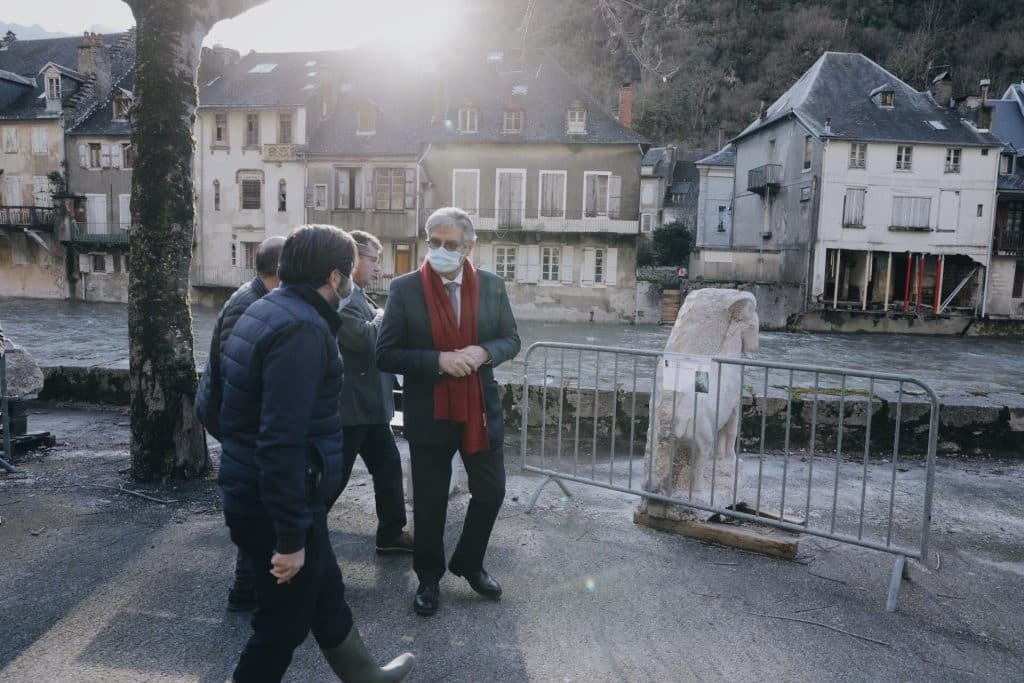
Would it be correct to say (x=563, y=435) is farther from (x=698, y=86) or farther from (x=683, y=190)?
(x=698, y=86)

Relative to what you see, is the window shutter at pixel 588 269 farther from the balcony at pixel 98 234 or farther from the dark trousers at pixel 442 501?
the dark trousers at pixel 442 501

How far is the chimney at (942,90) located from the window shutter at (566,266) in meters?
17.9

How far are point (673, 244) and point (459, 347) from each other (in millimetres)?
45117

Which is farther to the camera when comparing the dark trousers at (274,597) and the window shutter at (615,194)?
the window shutter at (615,194)

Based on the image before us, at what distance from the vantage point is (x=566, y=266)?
102 feet

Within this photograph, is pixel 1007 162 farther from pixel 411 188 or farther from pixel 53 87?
pixel 53 87

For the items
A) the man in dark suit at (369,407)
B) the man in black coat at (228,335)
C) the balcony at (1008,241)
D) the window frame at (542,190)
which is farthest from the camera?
the balcony at (1008,241)

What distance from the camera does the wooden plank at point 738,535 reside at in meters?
4.35

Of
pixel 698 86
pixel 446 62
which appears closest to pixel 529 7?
pixel 446 62

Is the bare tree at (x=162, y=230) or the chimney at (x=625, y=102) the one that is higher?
the chimney at (x=625, y=102)

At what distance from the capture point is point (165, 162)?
525 centimetres

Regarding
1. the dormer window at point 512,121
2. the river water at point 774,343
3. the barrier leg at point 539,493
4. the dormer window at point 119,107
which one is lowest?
the river water at point 774,343

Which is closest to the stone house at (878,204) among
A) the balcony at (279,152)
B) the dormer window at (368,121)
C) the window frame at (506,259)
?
the window frame at (506,259)

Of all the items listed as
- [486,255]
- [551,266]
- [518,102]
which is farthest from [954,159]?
[486,255]
